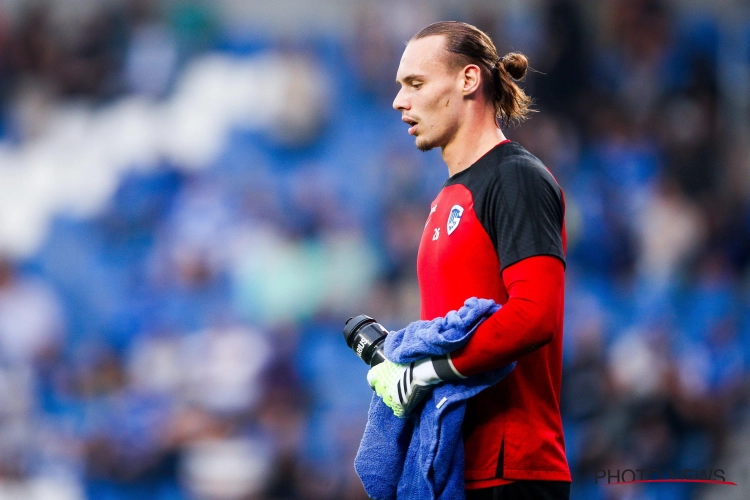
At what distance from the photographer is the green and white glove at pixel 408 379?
2180 mm

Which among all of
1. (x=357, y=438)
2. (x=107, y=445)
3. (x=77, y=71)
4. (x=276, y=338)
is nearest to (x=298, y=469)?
(x=357, y=438)

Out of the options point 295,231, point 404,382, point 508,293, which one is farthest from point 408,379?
point 295,231

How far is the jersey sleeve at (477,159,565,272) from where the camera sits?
2148 mm

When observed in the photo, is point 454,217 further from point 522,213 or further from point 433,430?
point 433,430

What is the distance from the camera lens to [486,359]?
2125mm

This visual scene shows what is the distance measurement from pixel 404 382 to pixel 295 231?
463 cm

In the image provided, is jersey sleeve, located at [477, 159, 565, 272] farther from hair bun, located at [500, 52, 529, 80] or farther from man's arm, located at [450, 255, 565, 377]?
hair bun, located at [500, 52, 529, 80]

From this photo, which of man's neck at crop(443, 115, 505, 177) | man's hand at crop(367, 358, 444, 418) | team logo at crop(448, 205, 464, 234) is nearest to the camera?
man's hand at crop(367, 358, 444, 418)

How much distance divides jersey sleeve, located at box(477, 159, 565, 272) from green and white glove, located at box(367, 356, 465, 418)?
10.9 inches

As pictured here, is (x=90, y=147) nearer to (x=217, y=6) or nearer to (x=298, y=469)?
(x=217, y=6)

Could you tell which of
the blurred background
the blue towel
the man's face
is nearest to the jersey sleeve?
the blue towel

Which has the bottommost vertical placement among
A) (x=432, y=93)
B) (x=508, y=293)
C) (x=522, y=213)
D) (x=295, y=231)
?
(x=508, y=293)

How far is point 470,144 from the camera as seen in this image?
8.04 ft

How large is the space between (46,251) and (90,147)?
2.92 ft
